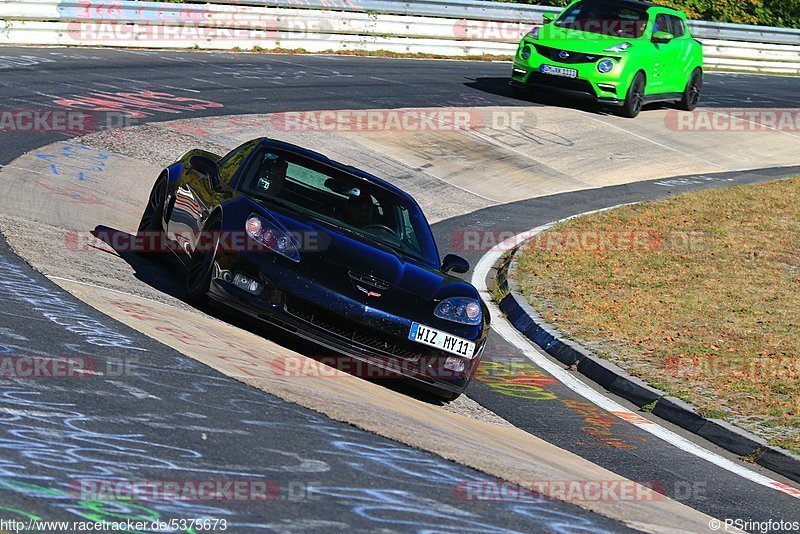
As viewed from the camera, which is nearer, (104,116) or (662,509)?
(662,509)

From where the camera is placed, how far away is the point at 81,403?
5.71m

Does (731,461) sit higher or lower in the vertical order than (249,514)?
lower

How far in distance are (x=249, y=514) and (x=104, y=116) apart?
41.5 ft

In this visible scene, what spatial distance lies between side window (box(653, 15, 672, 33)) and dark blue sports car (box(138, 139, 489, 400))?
48.1 feet

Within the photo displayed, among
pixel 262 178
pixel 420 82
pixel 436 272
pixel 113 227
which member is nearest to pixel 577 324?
pixel 436 272

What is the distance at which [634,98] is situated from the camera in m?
22.7

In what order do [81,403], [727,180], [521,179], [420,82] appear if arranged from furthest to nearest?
[420,82] → [727,180] → [521,179] → [81,403]

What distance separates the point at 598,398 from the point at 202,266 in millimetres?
3129

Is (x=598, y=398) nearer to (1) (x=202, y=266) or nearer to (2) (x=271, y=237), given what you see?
(2) (x=271, y=237)

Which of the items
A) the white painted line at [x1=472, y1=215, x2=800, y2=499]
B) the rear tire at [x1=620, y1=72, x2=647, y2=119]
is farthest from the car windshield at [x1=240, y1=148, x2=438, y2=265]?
the rear tire at [x1=620, y1=72, x2=647, y2=119]

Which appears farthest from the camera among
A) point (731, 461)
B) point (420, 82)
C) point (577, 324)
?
point (420, 82)

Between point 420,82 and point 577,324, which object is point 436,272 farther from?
point 420,82

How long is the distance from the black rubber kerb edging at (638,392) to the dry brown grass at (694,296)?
120 millimetres

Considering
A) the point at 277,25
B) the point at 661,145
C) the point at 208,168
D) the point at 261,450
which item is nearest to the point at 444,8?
the point at 277,25
